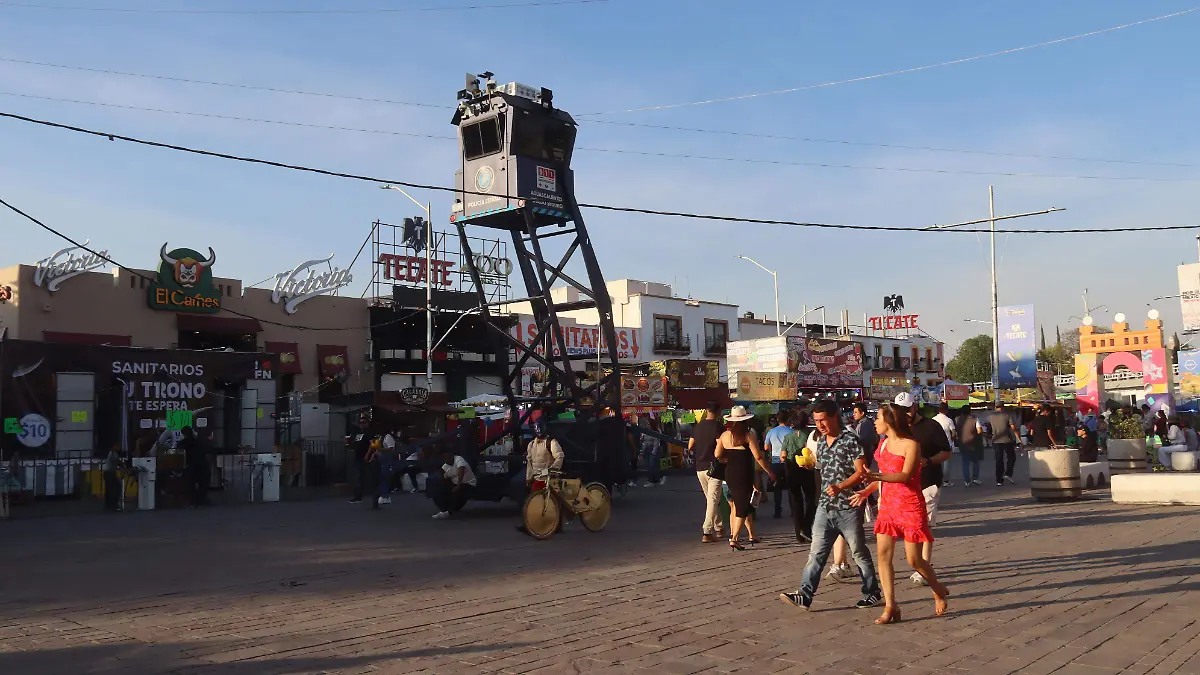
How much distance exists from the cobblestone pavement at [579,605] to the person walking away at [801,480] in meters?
→ 0.41

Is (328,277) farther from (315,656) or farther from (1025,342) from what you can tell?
(315,656)

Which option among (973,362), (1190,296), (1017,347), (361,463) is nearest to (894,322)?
(973,362)

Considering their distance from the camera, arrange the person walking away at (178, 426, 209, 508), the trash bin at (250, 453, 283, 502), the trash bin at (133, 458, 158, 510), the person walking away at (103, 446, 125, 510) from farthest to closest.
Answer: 1. the trash bin at (250, 453, 283, 502)
2. the person walking away at (178, 426, 209, 508)
3. the trash bin at (133, 458, 158, 510)
4. the person walking away at (103, 446, 125, 510)

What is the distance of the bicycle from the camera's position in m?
12.9

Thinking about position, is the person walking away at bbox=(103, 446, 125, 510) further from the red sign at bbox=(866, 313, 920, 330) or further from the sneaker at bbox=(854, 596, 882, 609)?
the red sign at bbox=(866, 313, 920, 330)

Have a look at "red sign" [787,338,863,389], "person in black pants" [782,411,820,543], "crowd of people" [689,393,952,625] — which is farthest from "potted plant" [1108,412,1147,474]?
"red sign" [787,338,863,389]

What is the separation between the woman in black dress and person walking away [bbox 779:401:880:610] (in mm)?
3351

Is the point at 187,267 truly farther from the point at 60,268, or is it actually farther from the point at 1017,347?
the point at 1017,347

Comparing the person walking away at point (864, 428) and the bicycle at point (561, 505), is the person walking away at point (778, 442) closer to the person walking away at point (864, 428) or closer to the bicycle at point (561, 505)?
the person walking away at point (864, 428)

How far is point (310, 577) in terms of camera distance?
33.1 ft

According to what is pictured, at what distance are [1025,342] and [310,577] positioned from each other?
41.4 meters

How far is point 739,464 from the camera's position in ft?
37.4

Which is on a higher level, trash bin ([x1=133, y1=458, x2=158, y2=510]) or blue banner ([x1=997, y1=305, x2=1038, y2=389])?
blue banner ([x1=997, y1=305, x2=1038, y2=389])

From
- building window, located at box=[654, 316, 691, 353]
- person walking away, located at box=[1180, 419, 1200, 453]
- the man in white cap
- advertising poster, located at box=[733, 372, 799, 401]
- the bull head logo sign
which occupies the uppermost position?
the bull head logo sign
